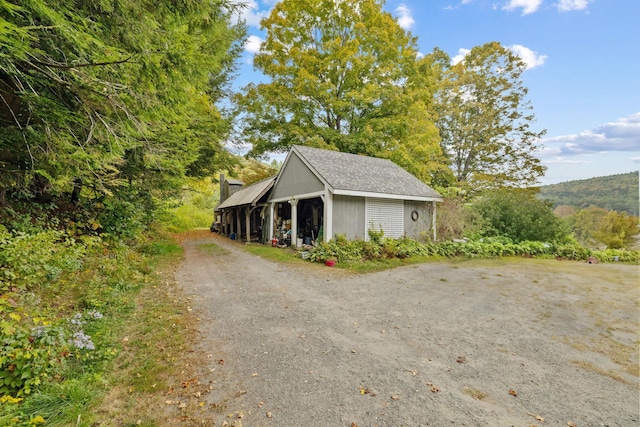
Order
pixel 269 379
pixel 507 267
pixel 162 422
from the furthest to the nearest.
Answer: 1. pixel 507 267
2. pixel 269 379
3. pixel 162 422

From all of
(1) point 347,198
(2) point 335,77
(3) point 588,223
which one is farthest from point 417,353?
(3) point 588,223

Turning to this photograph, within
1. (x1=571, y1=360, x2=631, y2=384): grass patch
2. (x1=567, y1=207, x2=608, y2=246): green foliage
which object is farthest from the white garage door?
(x1=567, y1=207, x2=608, y2=246): green foliage

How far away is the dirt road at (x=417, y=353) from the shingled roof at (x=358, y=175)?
5410 millimetres

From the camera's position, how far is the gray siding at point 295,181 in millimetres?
12789

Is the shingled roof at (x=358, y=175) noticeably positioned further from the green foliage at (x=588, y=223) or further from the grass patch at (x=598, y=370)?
the green foliage at (x=588, y=223)

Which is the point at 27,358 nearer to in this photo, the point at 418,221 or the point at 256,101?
the point at 418,221

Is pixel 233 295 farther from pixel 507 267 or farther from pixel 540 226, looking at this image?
pixel 540 226

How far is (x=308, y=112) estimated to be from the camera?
2092cm

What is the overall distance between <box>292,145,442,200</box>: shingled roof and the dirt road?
5.41 m

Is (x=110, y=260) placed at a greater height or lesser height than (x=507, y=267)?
greater

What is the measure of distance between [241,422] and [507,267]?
36.1 ft

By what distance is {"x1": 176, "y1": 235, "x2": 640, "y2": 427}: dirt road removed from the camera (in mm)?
2697

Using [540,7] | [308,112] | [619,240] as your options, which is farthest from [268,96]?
[619,240]

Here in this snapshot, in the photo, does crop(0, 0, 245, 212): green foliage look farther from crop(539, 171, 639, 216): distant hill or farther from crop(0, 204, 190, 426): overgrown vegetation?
crop(539, 171, 639, 216): distant hill
